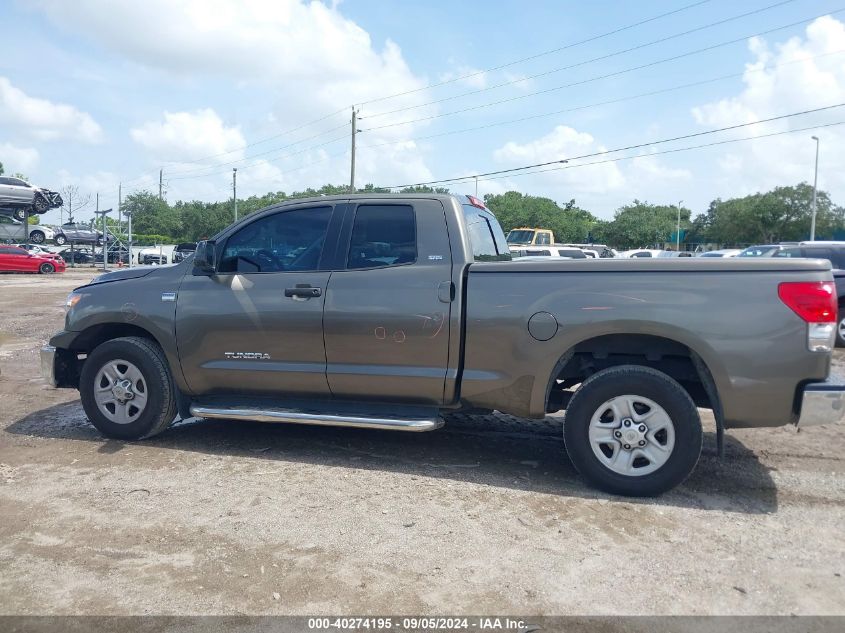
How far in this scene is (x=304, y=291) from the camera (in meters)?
5.01

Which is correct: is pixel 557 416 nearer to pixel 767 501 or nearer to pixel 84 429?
pixel 767 501

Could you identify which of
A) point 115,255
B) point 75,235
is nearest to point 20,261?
point 115,255

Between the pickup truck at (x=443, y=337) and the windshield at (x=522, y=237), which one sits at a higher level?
the windshield at (x=522, y=237)

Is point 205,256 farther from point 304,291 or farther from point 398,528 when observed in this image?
point 398,528

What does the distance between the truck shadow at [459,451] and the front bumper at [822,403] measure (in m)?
0.64

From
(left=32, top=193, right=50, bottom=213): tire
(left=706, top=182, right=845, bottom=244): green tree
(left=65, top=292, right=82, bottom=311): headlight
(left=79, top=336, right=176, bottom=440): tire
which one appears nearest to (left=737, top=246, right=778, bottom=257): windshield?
(left=79, top=336, right=176, bottom=440): tire

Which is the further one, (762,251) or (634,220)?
(634,220)

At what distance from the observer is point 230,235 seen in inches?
211

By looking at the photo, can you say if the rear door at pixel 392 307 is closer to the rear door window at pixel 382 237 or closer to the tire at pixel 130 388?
the rear door window at pixel 382 237

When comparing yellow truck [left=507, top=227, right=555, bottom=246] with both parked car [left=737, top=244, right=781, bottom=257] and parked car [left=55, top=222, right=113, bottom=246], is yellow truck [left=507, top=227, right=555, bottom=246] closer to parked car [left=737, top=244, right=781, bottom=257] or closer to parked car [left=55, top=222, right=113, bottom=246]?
parked car [left=737, top=244, right=781, bottom=257]

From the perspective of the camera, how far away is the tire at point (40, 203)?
4000 centimetres

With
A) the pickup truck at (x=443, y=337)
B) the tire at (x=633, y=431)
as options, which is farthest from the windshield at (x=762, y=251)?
the tire at (x=633, y=431)


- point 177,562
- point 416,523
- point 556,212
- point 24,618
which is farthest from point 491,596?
point 556,212

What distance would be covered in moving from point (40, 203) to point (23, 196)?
0.96 metres
